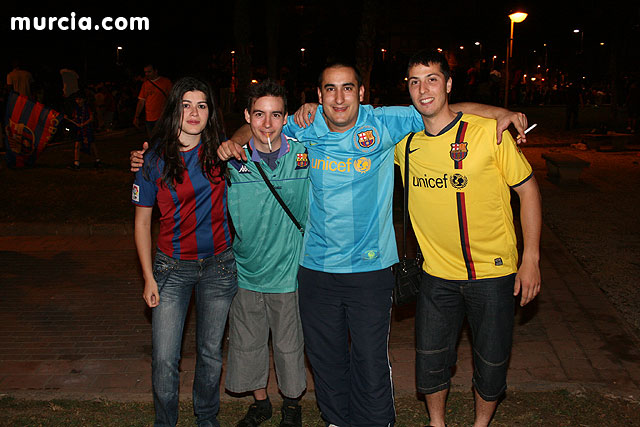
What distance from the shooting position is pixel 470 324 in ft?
12.5

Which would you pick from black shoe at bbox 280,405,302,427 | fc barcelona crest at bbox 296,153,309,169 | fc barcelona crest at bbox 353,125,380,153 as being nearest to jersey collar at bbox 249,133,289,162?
fc barcelona crest at bbox 296,153,309,169

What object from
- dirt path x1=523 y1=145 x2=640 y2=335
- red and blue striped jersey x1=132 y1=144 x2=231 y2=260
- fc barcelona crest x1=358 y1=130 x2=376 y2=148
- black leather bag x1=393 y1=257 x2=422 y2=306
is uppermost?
fc barcelona crest x1=358 y1=130 x2=376 y2=148

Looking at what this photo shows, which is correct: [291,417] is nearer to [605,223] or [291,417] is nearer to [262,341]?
[262,341]

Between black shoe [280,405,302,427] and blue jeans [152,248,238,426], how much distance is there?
0.47 metres

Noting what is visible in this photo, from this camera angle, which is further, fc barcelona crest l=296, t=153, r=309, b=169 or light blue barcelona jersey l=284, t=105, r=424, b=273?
fc barcelona crest l=296, t=153, r=309, b=169

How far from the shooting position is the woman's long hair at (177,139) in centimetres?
365

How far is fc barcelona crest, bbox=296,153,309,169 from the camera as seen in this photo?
3926 mm

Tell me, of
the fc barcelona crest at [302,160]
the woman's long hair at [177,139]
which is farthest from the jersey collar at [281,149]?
the woman's long hair at [177,139]

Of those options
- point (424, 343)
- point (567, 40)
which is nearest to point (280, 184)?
point (424, 343)

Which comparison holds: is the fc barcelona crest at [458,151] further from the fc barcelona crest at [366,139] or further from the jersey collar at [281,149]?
the jersey collar at [281,149]

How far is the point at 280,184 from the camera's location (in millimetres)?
3877

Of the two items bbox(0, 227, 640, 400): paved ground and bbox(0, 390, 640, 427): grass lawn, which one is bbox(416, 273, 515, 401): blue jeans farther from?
bbox(0, 227, 640, 400): paved ground

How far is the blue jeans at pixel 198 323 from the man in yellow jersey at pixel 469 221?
3.95ft

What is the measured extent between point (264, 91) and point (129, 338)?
299cm
